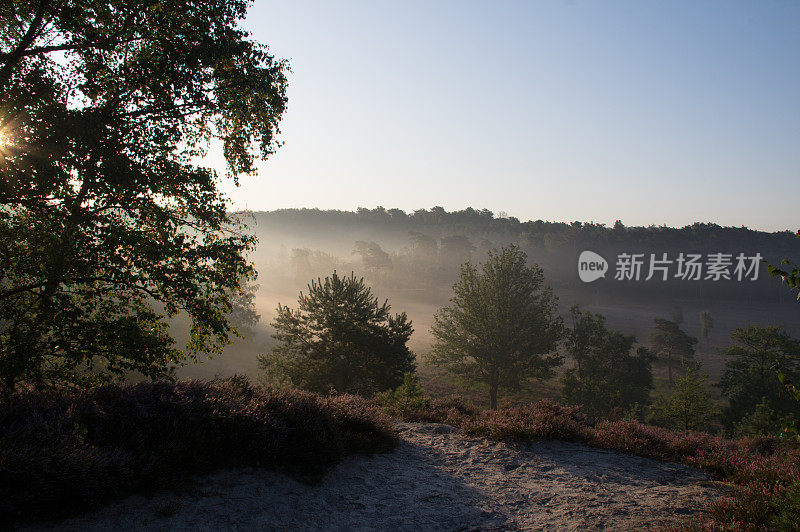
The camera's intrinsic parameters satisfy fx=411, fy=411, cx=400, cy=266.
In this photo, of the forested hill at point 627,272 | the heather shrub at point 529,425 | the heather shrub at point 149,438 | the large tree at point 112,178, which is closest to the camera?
the heather shrub at point 149,438

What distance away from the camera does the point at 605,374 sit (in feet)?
109

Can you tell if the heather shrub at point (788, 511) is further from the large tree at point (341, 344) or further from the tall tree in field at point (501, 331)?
the tall tree in field at point (501, 331)

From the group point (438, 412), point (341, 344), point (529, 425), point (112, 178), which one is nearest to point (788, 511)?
point (529, 425)

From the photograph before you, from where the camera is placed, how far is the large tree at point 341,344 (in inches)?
768

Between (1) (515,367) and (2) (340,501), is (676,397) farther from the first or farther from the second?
(2) (340,501)

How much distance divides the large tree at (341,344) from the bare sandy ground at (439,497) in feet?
35.1

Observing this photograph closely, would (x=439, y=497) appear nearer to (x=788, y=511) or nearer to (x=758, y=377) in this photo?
(x=788, y=511)

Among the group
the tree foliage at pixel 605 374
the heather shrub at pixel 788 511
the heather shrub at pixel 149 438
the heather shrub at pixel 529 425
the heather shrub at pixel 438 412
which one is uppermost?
the heather shrub at pixel 788 511

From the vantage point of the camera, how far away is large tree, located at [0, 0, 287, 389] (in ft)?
25.6

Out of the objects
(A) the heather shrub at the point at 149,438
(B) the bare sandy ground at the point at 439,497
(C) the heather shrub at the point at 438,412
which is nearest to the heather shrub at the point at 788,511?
(B) the bare sandy ground at the point at 439,497

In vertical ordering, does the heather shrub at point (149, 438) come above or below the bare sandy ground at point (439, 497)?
above

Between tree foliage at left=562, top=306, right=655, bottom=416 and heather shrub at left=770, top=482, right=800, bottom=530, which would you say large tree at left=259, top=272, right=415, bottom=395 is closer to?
heather shrub at left=770, top=482, right=800, bottom=530

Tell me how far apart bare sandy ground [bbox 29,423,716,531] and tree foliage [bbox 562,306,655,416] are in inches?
868

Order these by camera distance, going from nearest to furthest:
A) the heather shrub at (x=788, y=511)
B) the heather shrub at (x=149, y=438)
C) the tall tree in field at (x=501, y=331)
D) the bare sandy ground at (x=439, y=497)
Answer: the heather shrub at (x=149, y=438) → the heather shrub at (x=788, y=511) → the bare sandy ground at (x=439, y=497) → the tall tree in field at (x=501, y=331)
